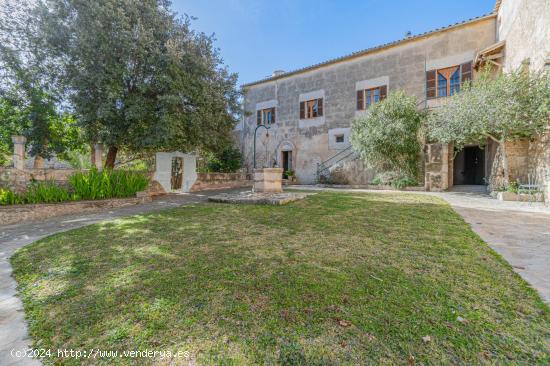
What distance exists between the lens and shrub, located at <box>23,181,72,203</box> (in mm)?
5641

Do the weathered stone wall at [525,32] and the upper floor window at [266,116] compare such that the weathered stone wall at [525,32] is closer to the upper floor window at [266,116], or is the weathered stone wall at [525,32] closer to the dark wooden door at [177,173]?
the upper floor window at [266,116]

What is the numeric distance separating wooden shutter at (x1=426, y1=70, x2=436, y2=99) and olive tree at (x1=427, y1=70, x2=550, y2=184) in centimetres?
347

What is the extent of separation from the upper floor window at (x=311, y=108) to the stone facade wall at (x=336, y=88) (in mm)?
312

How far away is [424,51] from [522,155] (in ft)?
23.0

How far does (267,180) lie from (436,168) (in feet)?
25.7

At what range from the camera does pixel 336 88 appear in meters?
14.9

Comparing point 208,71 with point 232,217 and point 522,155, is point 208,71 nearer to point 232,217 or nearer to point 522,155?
point 232,217

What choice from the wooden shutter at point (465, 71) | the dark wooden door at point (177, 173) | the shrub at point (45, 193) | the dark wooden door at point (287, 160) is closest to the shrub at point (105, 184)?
the shrub at point (45, 193)

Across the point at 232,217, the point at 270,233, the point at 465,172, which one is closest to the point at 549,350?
the point at 270,233

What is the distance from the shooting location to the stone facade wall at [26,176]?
567 cm

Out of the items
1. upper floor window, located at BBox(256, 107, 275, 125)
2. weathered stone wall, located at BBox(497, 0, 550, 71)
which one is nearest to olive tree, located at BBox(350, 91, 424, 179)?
weathered stone wall, located at BBox(497, 0, 550, 71)

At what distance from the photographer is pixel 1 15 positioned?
6684mm

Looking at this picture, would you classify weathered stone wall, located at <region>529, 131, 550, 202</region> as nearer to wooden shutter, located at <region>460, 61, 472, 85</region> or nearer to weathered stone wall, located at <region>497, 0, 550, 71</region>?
weathered stone wall, located at <region>497, 0, 550, 71</region>

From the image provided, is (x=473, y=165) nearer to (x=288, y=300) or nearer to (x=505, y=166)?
(x=505, y=166)
